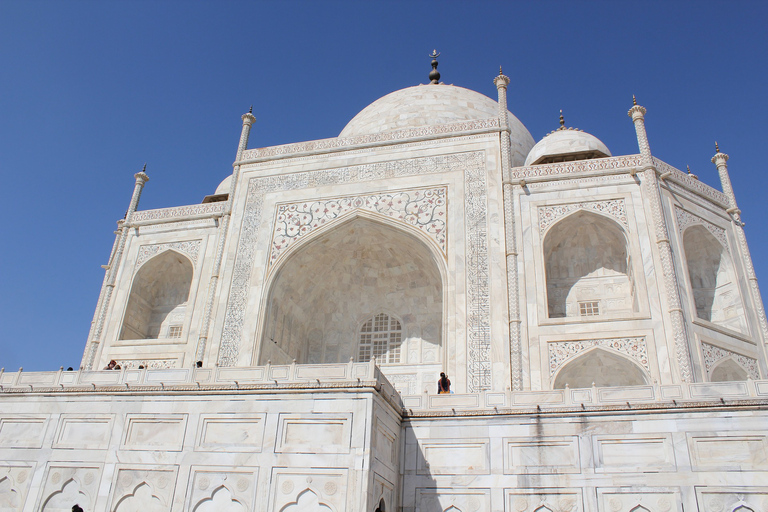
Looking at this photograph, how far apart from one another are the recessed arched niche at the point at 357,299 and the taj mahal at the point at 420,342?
6cm

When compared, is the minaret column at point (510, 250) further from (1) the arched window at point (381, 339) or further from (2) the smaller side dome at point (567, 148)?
(1) the arched window at point (381, 339)

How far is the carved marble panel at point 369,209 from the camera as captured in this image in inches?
516

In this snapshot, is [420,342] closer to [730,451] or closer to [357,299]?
[357,299]

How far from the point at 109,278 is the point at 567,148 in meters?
10.9

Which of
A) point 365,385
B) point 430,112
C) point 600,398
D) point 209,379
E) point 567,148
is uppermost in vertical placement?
point 430,112

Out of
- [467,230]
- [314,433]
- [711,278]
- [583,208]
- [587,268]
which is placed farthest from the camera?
[711,278]

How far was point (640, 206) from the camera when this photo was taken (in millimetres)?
12273

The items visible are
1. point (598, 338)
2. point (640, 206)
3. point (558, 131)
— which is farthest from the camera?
point (558, 131)

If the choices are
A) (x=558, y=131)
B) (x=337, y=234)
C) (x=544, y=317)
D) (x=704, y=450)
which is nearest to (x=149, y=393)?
(x=337, y=234)

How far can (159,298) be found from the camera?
51.3ft

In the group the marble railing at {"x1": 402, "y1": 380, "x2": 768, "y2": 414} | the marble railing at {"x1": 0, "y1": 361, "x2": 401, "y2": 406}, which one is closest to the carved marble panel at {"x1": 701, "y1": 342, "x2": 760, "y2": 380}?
the marble railing at {"x1": 402, "y1": 380, "x2": 768, "y2": 414}

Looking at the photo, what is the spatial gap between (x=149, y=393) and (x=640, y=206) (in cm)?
908

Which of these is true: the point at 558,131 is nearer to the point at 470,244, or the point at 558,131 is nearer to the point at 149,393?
the point at 470,244

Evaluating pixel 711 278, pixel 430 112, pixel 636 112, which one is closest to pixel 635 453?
pixel 711 278
